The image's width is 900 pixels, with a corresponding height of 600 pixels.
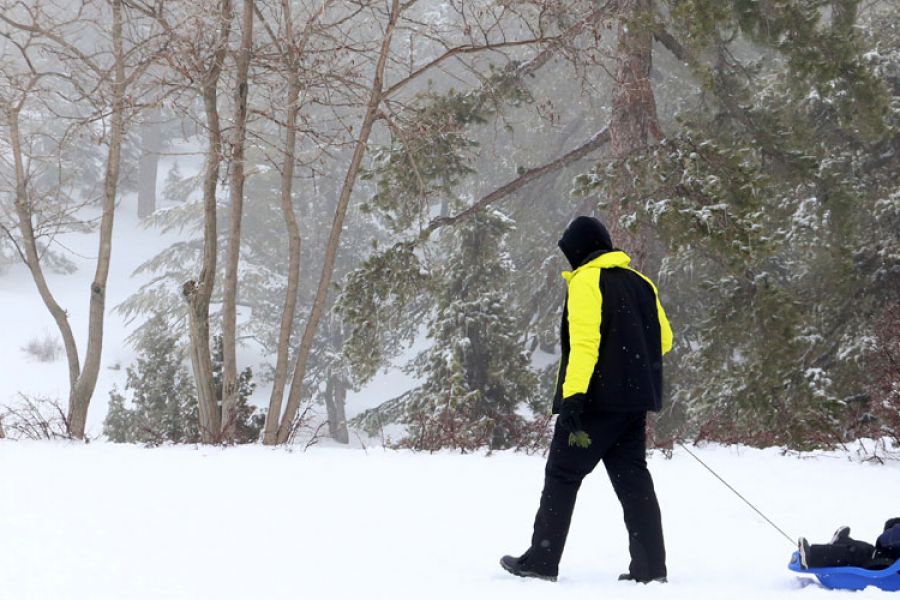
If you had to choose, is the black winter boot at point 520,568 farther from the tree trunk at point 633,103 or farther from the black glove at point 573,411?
the tree trunk at point 633,103

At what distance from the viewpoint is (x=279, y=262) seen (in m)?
30.2

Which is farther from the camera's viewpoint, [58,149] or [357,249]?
[357,249]

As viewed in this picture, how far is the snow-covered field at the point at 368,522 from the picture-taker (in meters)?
3.19

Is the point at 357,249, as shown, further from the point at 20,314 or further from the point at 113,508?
the point at 113,508

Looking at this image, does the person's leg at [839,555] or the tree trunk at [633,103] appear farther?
the tree trunk at [633,103]

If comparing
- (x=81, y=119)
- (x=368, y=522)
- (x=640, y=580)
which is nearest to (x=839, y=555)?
(x=640, y=580)

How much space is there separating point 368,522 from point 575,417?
5.08ft

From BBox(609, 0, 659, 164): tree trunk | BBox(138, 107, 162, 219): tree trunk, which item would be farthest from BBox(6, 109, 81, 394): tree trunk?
BBox(138, 107, 162, 219): tree trunk

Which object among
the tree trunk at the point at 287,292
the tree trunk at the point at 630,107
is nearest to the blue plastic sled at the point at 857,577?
the tree trunk at the point at 287,292

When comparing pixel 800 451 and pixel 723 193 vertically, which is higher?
pixel 723 193

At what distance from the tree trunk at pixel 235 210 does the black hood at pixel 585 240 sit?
15.8ft

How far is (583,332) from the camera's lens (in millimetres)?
3299

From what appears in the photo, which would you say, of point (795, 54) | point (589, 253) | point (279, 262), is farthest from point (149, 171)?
point (589, 253)

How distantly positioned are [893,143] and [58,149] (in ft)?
34.9
